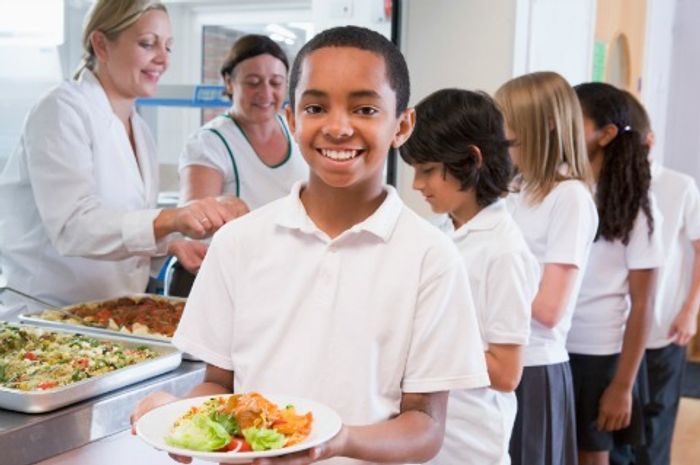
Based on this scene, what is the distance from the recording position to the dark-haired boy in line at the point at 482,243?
152cm

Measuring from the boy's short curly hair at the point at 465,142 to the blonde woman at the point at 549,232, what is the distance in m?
0.19

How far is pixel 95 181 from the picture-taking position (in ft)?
6.61

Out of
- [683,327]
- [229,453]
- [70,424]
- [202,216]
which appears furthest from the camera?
[683,327]

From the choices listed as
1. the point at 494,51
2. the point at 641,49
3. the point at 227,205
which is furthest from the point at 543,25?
the point at 641,49

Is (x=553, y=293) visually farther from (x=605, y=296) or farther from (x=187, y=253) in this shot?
(x=187, y=253)

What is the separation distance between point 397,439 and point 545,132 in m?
1.22

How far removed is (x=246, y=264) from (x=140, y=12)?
1.08 metres

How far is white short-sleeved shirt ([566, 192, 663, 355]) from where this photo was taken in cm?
241

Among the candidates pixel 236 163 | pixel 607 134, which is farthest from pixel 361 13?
pixel 607 134

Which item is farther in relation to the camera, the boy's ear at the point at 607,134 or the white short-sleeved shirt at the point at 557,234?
the boy's ear at the point at 607,134

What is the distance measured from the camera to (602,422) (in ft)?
7.81

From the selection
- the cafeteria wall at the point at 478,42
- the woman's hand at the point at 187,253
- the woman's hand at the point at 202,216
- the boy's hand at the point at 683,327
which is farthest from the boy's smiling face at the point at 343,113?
the boy's hand at the point at 683,327

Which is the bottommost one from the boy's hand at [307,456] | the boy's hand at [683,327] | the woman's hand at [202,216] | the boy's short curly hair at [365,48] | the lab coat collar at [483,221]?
the boy's hand at [683,327]

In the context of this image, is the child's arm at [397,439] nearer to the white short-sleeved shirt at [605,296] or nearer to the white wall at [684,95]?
the white short-sleeved shirt at [605,296]
